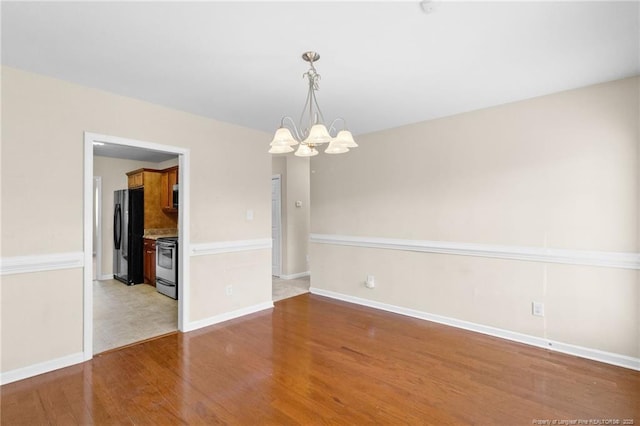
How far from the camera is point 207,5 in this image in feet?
5.56

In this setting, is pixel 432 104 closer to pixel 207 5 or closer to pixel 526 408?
pixel 207 5

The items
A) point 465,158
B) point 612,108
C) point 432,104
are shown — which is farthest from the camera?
point 465,158

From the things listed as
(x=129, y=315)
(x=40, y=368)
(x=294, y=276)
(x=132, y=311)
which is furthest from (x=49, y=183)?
(x=294, y=276)

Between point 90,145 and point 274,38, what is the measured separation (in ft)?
6.53

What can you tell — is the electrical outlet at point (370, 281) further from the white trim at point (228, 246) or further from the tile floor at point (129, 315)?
the tile floor at point (129, 315)

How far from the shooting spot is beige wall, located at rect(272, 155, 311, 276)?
233 inches

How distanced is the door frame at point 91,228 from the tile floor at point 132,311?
0.26m

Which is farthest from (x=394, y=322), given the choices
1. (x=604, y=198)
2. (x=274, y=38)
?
(x=274, y=38)

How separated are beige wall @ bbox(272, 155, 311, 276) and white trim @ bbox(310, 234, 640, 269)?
5.23 ft

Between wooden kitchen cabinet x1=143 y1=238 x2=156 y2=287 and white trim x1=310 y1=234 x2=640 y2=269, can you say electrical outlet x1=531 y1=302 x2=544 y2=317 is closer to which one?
white trim x1=310 y1=234 x2=640 y2=269

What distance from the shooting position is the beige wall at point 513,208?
2.66 metres

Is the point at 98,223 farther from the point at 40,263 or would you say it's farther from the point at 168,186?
the point at 40,263

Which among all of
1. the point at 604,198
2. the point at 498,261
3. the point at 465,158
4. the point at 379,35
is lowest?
the point at 498,261

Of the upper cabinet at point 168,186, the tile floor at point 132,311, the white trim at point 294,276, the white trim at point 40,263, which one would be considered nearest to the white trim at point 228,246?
the tile floor at point 132,311
